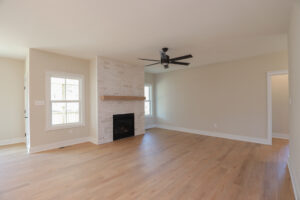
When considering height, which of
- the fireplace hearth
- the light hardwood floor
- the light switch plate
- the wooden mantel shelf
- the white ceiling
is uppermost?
the white ceiling

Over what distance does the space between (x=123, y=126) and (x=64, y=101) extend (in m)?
2.05

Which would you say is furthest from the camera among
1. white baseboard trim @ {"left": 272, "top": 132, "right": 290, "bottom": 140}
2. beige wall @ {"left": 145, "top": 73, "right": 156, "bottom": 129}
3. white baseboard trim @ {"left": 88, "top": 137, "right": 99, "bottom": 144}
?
beige wall @ {"left": 145, "top": 73, "right": 156, "bottom": 129}

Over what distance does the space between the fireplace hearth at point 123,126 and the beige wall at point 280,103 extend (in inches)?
204

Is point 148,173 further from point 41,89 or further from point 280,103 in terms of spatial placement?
point 280,103

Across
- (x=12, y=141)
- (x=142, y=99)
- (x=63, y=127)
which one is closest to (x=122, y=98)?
(x=142, y=99)

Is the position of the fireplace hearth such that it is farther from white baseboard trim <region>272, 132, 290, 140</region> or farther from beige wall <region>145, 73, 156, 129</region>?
white baseboard trim <region>272, 132, 290, 140</region>

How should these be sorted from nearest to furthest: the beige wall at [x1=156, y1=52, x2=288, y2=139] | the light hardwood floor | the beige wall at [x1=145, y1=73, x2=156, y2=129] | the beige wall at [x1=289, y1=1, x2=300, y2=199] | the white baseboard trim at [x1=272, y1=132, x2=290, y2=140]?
1. the beige wall at [x1=289, y1=1, x2=300, y2=199]
2. the light hardwood floor
3. the beige wall at [x1=156, y1=52, x2=288, y2=139]
4. the white baseboard trim at [x1=272, y1=132, x2=290, y2=140]
5. the beige wall at [x1=145, y1=73, x2=156, y2=129]

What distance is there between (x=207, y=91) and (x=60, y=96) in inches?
199

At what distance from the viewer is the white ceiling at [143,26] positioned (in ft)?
6.77

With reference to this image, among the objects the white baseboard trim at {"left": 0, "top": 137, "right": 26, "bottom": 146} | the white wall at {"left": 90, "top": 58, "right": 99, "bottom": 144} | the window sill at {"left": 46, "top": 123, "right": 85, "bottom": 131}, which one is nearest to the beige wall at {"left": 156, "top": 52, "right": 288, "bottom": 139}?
the white wall at {"left": 90, "top": 58, "right": 99, "bottom": 144}

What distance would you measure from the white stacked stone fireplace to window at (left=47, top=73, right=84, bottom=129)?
Result: 73 centimetres

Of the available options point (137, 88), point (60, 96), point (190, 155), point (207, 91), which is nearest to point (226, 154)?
point (190, 155)

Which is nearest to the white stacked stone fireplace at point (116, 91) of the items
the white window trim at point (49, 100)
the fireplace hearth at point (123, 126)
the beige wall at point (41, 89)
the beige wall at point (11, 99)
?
the fireplace hearth at point (123, 126)

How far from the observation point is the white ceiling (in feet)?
6.77
